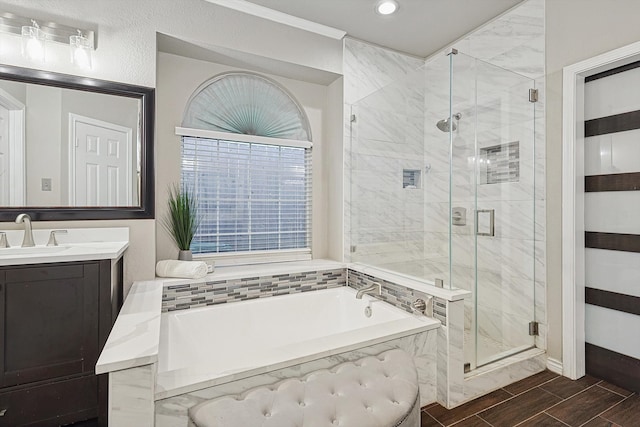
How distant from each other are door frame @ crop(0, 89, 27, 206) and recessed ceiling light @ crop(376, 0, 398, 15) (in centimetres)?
251

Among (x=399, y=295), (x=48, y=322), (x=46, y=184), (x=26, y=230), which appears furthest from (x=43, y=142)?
(x=399, y=295)

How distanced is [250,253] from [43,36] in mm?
2034

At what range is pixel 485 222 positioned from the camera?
229cm

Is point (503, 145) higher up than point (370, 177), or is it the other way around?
point (503, 145)

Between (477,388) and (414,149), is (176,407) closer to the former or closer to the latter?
(477,388)

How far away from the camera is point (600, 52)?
2.03 meters

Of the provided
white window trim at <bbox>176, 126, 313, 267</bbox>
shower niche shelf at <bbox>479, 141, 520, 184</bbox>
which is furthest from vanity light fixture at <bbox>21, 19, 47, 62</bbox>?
shower niche shelf at <bbox>479, 141, 520, 184</bbox>

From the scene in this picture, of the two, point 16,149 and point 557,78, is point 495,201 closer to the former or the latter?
point 557,78

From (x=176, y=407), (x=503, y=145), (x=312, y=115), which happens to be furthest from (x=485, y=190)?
(x=176, y=407)

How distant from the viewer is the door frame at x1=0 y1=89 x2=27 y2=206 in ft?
6.31

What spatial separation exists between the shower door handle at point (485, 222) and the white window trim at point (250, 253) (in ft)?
4.98

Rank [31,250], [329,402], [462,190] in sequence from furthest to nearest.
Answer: [462,190] < [31,250] < [329,402]

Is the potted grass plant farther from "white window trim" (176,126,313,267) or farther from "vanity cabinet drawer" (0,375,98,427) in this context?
"vanity cabinet drawer" (0,375,98,427)

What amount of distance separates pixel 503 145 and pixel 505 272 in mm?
924
